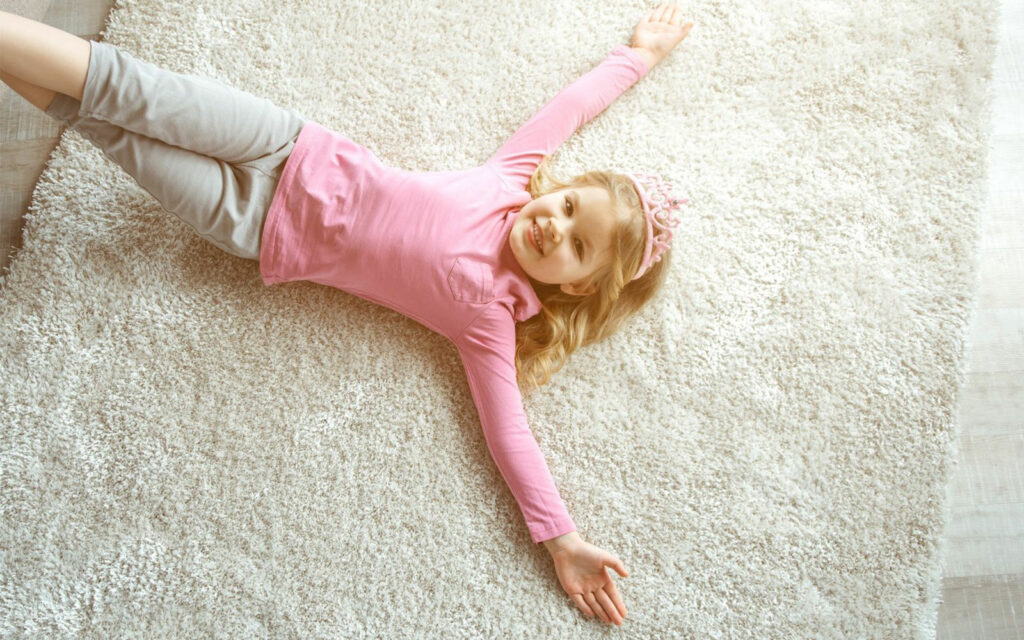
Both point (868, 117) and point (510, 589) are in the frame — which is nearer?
point (510, 589)

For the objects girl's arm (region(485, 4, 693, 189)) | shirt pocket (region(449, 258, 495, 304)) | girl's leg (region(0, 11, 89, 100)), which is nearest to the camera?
girl's leg (region(0, 11, 89, 100))

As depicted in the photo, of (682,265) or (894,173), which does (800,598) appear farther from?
(894,173)

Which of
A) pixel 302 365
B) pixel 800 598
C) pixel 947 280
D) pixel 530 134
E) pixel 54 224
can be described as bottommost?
pixel 800 598

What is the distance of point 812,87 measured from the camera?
44.9 inches

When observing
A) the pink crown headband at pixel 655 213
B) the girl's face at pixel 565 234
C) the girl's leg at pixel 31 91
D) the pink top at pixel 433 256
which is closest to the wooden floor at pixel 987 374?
the girl's leg at pixel 31 91

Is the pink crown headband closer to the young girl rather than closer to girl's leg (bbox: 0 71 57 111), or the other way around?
the young girl

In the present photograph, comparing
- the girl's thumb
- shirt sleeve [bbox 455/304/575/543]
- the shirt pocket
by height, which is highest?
the shirt pocket

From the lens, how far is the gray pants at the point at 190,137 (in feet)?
2.88

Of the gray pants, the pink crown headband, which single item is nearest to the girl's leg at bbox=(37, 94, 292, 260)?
the gray pants

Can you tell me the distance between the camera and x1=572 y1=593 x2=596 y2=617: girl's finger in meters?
0.99

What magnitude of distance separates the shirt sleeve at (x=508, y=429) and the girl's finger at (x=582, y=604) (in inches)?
4.0

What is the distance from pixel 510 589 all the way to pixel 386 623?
0.63 ft

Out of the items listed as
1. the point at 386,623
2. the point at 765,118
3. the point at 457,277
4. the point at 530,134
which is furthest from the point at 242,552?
the point at 765,118

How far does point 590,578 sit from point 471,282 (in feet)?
1.57
